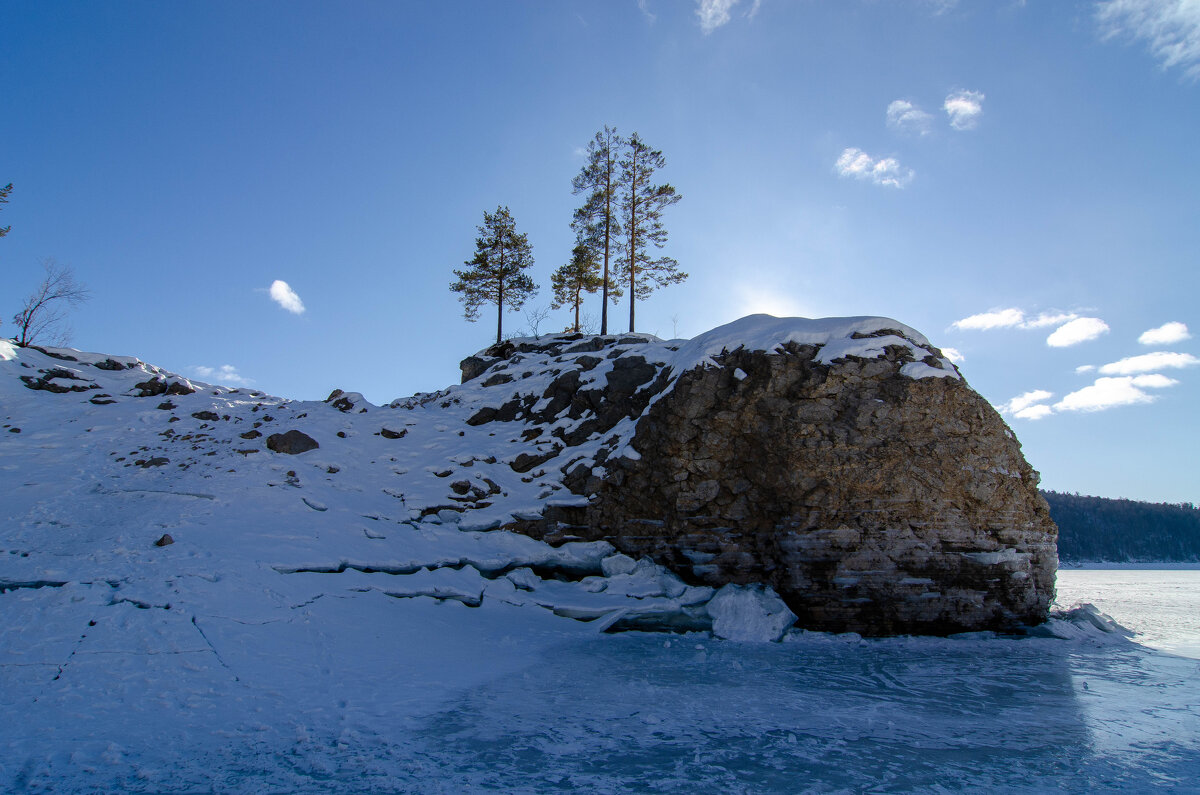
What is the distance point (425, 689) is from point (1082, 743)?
7.24 m

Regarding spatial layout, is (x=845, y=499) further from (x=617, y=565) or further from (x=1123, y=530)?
(x=1123, y=530)

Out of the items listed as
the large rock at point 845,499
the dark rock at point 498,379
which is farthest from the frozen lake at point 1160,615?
the dark rock at point 498,379

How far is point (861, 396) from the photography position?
12.7 meters

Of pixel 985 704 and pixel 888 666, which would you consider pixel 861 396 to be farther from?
pixel 985 704

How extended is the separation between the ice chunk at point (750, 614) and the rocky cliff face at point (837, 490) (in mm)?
349

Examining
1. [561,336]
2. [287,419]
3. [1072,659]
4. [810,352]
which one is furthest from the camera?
[561,336]

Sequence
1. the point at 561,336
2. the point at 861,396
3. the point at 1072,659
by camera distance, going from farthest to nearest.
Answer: the point at 561,336
the point at 861,396
the point at 1072,659

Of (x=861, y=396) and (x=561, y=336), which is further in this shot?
(x=561, y=336)

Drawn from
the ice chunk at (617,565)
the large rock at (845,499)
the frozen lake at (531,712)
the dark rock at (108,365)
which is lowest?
the frozen lake at (531,712)

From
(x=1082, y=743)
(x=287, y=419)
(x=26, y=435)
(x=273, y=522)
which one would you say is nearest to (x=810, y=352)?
(x=1082, y=743)

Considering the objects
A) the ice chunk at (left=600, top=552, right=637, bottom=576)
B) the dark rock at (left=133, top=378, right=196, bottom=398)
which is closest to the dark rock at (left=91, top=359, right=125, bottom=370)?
the dark rock at (left=133, top=378, right=196, bottom=398)

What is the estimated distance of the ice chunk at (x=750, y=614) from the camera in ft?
37.3

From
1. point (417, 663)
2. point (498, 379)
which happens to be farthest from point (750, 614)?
point (498, 379)

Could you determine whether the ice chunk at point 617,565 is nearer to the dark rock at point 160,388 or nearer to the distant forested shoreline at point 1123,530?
the dark rock at point 160,388
